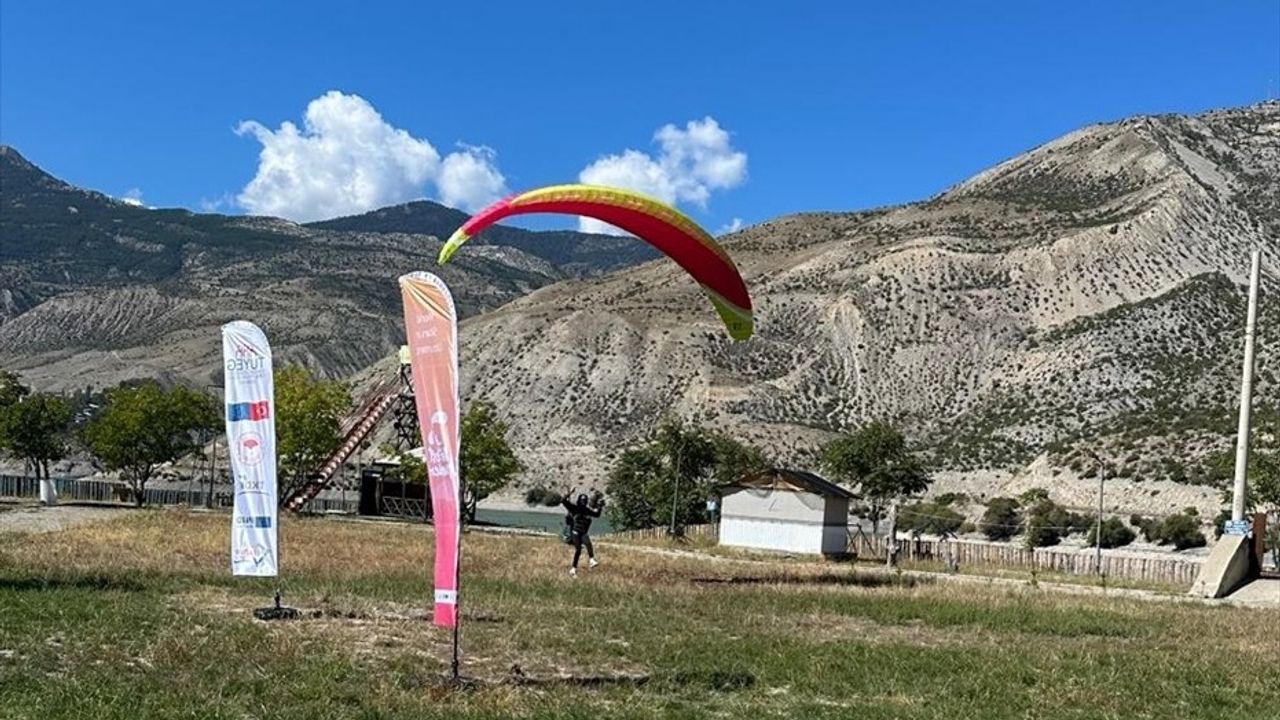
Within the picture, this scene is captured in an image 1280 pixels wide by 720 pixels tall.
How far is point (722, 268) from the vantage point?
2392 centimetres

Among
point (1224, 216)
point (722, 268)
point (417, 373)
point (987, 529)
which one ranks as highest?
point (1224, 216)

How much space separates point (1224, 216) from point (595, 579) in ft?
357

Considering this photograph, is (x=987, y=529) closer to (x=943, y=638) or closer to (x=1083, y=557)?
(x=1083, y=557)

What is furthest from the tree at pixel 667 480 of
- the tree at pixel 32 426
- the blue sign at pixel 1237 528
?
the blue sign at pixel 1237 528

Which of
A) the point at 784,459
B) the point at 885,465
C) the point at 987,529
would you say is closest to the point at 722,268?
the point at 885,465

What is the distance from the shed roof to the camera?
163 feet

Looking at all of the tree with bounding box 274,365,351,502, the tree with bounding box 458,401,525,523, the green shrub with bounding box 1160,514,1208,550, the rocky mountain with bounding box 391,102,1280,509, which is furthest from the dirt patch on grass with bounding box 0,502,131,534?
the rocky mountain with bounding box 391,102,1280,509

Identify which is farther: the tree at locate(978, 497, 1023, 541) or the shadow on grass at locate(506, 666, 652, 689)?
the tree at locate(978, 497, 1023, 541)

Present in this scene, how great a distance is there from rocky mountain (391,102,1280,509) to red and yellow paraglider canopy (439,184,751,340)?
58.4m

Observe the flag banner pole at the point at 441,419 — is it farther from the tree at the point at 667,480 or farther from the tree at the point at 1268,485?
the tree at the point at 667,480

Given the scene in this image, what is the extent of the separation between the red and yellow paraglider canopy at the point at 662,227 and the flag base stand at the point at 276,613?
22.0 feet

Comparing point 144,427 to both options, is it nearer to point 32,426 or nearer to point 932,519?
point 32,426

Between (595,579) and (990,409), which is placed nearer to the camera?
(595,579)

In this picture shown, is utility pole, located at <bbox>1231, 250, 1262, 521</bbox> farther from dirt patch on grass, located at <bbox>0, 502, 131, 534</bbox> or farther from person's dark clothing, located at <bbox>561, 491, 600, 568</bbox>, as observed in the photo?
dirt patch on grass, located at <bbox>0, 502, 131, 534</bbox>
